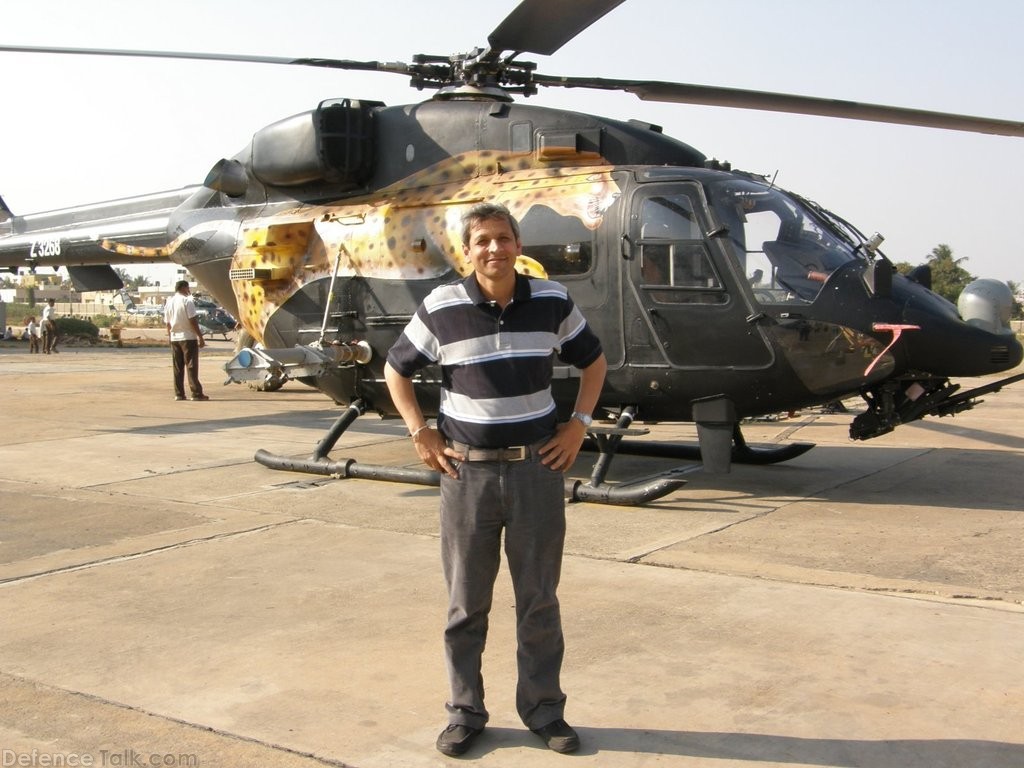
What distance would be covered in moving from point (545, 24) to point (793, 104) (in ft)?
6.63

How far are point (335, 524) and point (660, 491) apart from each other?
84.4 inches

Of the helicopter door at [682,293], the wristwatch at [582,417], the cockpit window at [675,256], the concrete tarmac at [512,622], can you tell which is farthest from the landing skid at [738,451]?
the wristwatch at [582,417]

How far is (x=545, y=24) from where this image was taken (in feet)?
24.8

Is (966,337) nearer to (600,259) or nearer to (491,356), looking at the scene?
(600,259)

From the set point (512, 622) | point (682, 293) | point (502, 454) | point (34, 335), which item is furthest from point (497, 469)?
point (34, 335)

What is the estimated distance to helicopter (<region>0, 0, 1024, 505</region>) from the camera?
23.5ft

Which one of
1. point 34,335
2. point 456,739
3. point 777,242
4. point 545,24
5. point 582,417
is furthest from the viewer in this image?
point 34,335

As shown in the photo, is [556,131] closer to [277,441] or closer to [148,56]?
[148,56]

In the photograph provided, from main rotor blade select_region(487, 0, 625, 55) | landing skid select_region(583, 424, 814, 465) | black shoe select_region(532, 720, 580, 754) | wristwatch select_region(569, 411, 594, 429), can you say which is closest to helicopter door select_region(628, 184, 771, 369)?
main rotor blade select_region(487, 0, 625, 55)

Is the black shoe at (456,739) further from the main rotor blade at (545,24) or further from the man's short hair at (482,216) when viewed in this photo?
the main rotor blade at (545,24)

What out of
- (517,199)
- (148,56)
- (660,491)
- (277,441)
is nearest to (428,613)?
(660,491)

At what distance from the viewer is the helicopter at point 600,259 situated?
715 centimetres

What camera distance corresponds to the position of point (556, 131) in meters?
8.16

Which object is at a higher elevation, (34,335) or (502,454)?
(502,454)
